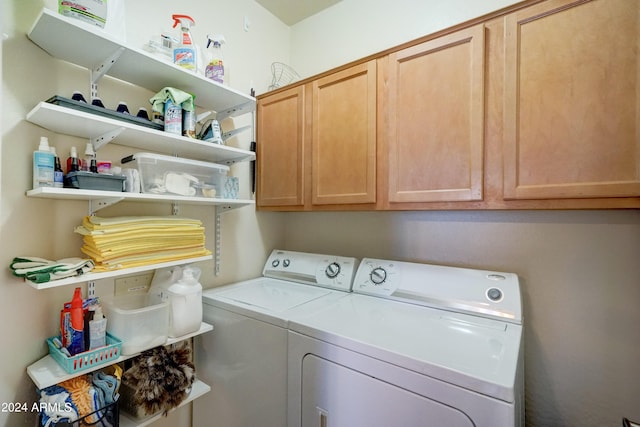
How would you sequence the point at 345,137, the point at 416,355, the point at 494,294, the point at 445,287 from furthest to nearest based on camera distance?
the point at 345,137, the point at 445,287, the point at 494,294, the point at 416,355

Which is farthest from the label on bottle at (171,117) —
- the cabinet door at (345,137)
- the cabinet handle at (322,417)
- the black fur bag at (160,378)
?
the cabinet handle at (322,417)

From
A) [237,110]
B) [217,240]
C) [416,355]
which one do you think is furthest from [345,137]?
[416,355]

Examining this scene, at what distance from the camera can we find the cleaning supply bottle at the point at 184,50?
53.2 inches

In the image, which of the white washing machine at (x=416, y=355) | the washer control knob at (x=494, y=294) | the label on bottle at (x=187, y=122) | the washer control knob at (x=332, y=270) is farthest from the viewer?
the washer control knob at (x=332, y=270)

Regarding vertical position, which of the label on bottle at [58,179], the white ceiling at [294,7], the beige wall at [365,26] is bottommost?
the label on bottle at [58,179]

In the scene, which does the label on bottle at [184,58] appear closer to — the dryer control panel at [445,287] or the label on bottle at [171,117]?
the label on bottle at [171,117]

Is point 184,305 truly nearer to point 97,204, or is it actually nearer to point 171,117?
point 97,204

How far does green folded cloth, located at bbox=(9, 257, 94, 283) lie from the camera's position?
37.3 inches

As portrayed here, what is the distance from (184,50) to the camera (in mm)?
1360

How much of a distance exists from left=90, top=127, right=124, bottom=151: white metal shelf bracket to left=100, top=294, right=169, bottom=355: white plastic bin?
67 cm

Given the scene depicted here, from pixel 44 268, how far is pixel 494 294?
1.76m

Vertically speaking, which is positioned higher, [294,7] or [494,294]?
[294,7]

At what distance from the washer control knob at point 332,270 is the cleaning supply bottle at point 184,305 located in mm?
738

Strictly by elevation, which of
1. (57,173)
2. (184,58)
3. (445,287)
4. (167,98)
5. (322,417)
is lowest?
(322,417)
